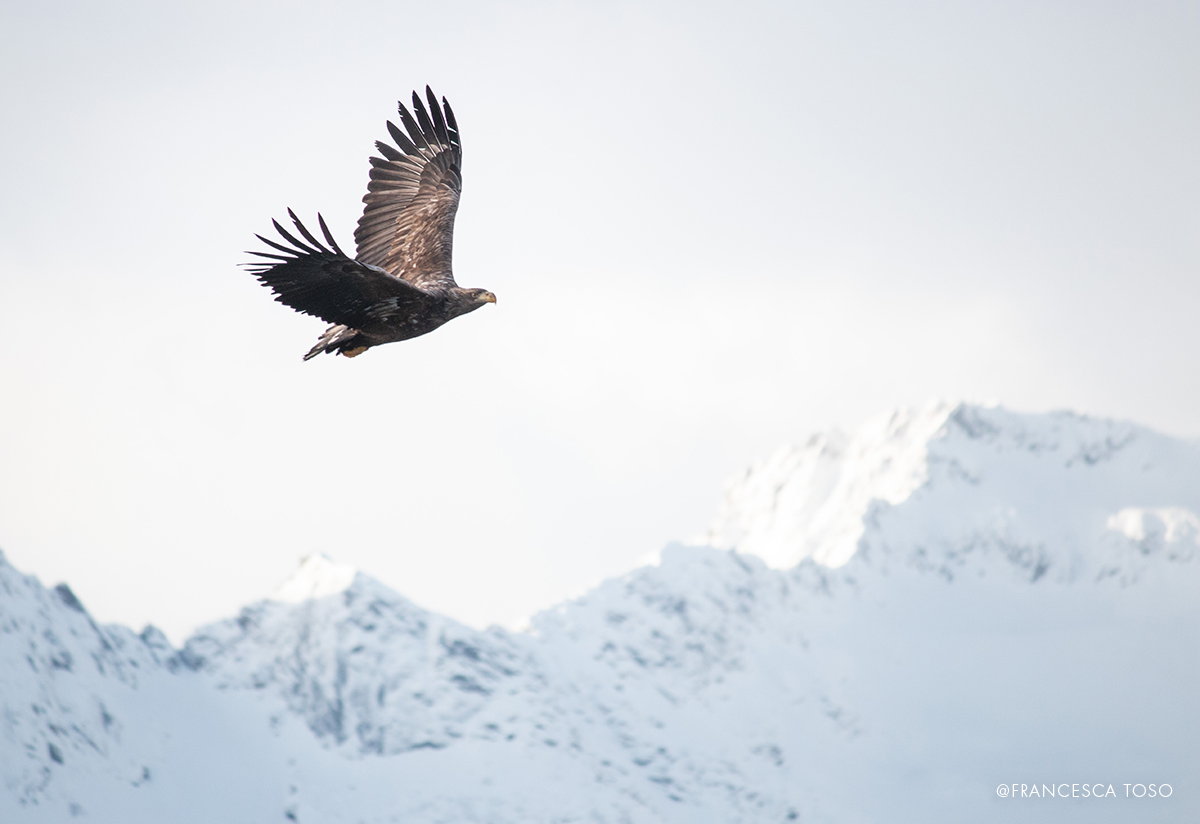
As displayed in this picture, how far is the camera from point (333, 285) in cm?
1286

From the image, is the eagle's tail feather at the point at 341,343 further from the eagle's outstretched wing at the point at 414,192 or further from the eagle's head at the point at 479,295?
the eagle's outstretched wing at the point at 414,192

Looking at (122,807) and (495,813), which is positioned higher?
(495,813)

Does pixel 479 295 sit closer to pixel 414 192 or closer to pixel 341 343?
pixel 341 343

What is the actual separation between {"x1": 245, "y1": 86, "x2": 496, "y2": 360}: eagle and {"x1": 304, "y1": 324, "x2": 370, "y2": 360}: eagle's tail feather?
0.01 m

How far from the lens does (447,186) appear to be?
55.8 feet

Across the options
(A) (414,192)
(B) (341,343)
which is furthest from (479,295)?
(A) (414,192)

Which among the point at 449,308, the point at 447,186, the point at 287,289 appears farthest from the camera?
→ the point at 447,186

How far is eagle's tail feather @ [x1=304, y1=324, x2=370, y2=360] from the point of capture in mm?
13766

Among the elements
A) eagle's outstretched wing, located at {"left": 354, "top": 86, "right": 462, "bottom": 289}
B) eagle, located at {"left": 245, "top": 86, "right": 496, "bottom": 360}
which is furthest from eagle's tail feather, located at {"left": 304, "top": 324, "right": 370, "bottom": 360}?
eagle's outstretched wing, located at {"left": 354, "top": 86, "right": 462, "bottom": 289}

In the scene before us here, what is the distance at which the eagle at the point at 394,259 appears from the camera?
12586 mm

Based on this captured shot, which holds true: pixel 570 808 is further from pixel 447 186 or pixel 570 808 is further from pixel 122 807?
pixel 447 186

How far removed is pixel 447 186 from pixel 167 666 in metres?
192

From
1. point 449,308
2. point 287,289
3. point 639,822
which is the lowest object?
point 287,289

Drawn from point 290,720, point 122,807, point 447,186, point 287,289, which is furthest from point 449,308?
point 290,720
